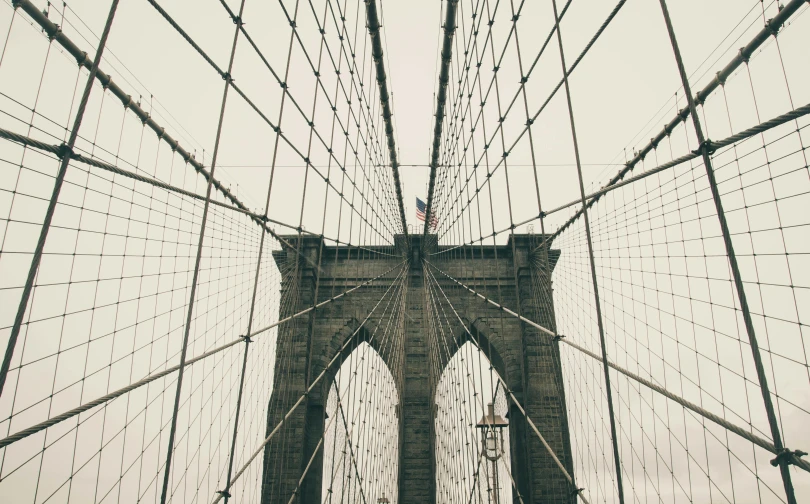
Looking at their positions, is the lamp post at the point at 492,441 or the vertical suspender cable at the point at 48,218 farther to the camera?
the lamp post at the point at 492,441

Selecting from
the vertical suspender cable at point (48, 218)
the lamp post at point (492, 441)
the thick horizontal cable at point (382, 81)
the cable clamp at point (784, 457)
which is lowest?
the lamp post at point (492, 441)

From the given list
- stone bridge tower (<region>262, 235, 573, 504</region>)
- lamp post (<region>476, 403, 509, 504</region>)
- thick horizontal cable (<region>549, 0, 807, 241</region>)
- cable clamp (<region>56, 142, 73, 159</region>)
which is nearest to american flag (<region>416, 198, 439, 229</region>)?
stone bridge tower (<region>262, 235, 573, 504</region>)

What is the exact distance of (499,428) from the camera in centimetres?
823

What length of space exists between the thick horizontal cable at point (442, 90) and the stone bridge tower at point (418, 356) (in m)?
1.72

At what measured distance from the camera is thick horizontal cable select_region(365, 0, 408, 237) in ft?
19.6

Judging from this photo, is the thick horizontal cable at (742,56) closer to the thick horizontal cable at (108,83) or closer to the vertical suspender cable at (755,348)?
the vertical suspender cable at (755,348)

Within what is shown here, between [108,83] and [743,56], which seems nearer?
[743,56]

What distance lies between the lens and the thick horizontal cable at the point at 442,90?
238 inches

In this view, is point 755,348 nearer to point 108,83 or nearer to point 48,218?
point 48,218

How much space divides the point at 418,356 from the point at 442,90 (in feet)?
20.5

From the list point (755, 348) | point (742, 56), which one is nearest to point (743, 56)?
point (742, 56)

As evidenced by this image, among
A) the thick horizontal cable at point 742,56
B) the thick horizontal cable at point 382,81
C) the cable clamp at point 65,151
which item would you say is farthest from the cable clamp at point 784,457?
the thick horizontal cable at point 382,81

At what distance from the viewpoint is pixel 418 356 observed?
10.9m

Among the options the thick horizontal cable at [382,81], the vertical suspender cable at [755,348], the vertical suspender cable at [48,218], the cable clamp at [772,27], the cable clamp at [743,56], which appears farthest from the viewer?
the thick horizontal cable at [382,81]
